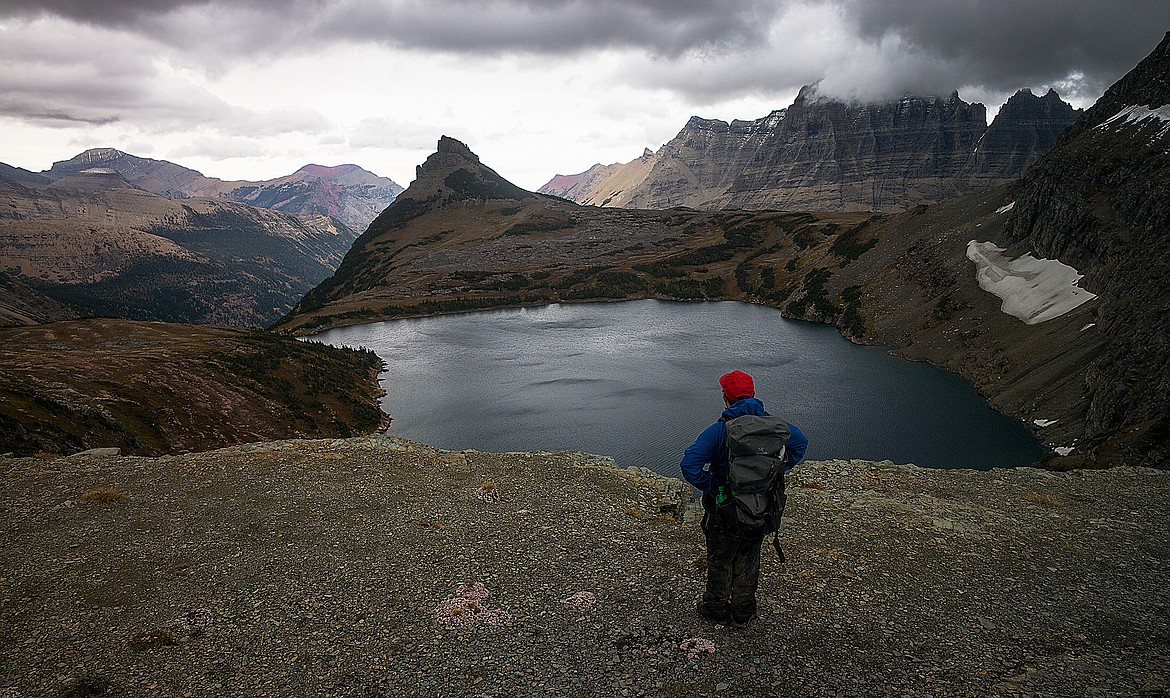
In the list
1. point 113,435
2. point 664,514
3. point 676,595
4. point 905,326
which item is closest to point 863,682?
point 676,595

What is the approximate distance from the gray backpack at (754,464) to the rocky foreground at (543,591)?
252 cm

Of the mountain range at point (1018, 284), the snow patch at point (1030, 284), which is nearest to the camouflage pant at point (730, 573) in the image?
the mountain range at point (1018, 284)

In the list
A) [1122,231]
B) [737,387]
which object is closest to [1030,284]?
[1122,231]

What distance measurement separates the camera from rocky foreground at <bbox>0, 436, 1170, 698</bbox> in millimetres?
8836

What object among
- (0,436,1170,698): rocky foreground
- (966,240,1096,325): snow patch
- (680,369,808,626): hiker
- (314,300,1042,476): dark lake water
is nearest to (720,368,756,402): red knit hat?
(680,369,808,626): hiker

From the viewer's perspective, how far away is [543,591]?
38.4 feet

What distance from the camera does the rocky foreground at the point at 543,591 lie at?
8836mm

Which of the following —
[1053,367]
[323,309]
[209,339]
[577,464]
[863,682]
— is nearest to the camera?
[863,682]

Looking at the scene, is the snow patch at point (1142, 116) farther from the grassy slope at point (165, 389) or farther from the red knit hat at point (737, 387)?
the grassy slope at point (165, 389)

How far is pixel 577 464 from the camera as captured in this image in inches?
859

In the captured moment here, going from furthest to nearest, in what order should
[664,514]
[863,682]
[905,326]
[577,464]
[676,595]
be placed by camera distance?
1. [905,326]
2. [577,464]
3. [664,514]
4. [676,595]
5. [863,682]

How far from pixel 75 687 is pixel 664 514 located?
498 inches

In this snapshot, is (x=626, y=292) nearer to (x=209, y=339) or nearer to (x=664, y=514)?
(x=209, y=339)

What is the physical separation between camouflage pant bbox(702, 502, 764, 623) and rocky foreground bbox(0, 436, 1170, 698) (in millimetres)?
380
